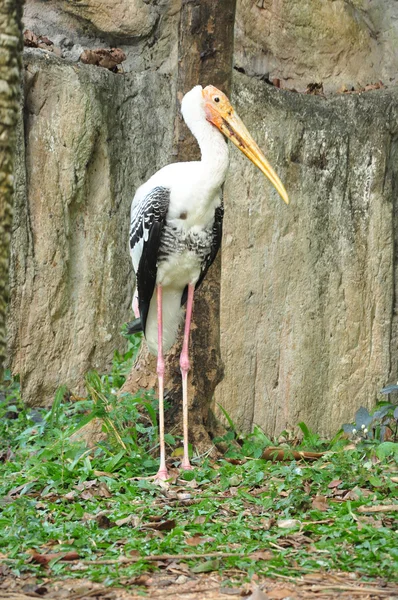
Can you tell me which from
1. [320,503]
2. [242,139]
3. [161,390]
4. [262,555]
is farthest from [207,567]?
[242,139]

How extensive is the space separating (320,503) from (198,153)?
2.21 meters

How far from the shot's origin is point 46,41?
6.23 m

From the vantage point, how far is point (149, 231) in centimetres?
459

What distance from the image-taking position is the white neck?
4559mm

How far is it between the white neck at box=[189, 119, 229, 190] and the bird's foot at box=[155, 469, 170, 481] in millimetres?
1403

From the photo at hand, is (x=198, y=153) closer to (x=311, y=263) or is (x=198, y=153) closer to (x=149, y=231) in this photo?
(x=149, y=231)

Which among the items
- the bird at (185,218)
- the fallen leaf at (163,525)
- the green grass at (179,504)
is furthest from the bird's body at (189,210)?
the fallen leaf at (163,525)

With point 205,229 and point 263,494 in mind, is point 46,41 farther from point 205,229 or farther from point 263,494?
point 263,494

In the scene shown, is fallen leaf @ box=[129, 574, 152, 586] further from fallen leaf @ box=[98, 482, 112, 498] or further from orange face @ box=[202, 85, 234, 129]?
orange face @ box=[202, 85, 234, 129]

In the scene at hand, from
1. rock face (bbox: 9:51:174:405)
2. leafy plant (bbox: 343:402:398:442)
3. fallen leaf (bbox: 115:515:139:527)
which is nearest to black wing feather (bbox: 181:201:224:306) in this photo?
leafy plant (bbox: 343:402:398:442)

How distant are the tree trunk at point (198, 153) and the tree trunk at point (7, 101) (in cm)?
252

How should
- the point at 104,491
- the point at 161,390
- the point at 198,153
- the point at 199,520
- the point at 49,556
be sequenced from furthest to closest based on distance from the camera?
the point at 198,153, the point at 161,390, the point at 104,491, the point at 199,520, the point at 49,556

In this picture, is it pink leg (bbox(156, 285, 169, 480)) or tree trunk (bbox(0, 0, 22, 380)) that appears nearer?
tree trunk (bbox(0, 0, 22, 380))

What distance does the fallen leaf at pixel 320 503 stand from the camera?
3.65 m
